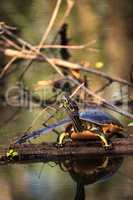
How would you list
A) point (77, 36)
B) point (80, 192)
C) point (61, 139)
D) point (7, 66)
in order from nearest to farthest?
point (80, 192) < point (61, 139) < point (7, 66) < point (77, 36)

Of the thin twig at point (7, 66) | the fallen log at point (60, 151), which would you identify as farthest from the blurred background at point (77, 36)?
the fallen log at point (60, 151)

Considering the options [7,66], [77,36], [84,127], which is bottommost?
[84,127]

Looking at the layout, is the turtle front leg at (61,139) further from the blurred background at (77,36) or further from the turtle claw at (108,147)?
the blurred background at (77,36)

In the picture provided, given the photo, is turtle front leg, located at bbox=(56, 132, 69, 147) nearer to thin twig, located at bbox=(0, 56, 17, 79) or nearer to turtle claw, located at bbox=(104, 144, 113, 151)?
turtle claw, located at bbox=(104, 144, 113, 151)

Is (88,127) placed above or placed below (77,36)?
below

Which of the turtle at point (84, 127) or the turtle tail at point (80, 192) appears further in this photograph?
the turtle at point (84, 127)

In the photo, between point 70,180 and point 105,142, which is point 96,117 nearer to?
point 105,142

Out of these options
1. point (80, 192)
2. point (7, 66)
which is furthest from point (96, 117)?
point (7, 66)
